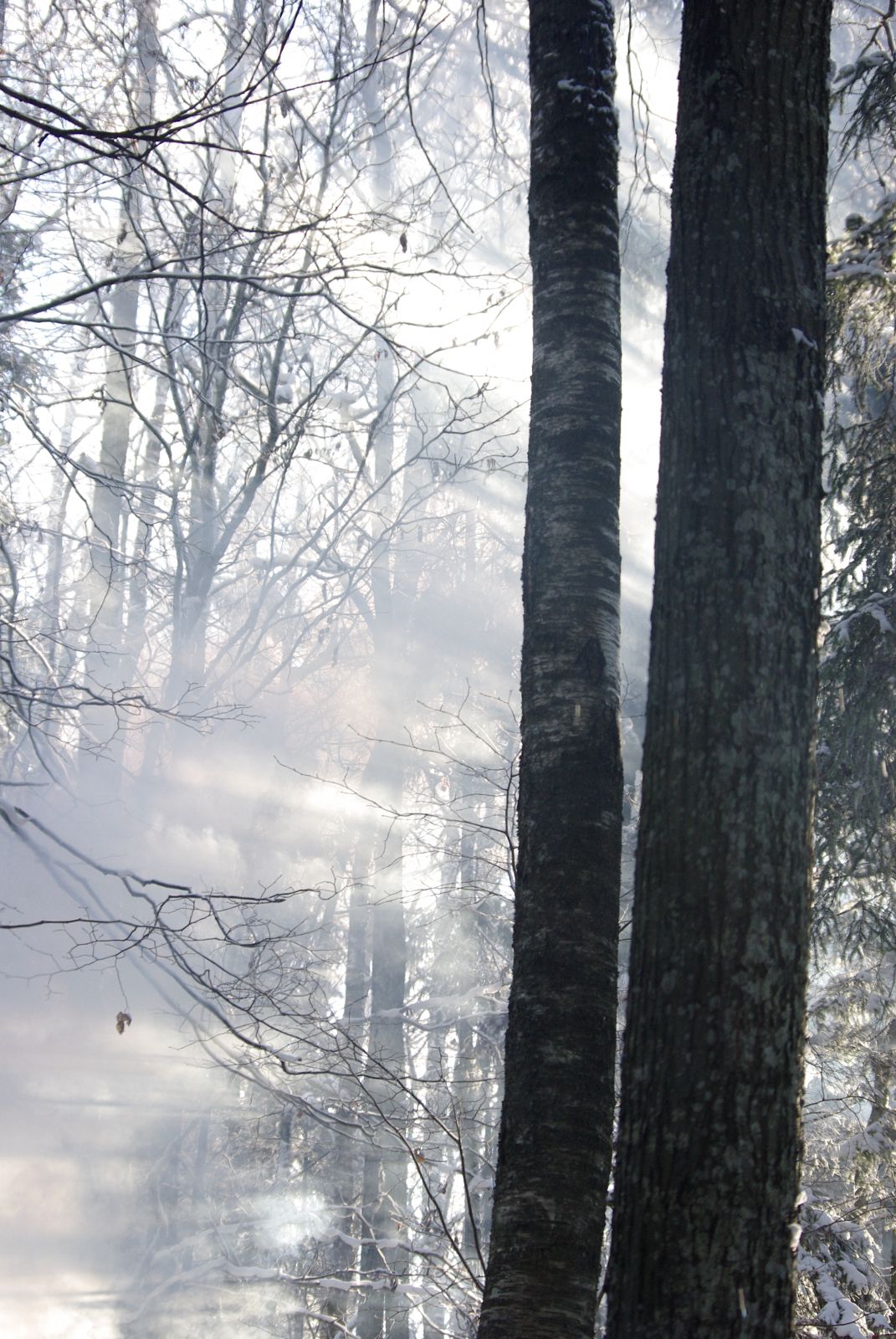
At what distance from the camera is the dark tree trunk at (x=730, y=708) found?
1947mm

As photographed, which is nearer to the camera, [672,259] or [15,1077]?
[672,259]

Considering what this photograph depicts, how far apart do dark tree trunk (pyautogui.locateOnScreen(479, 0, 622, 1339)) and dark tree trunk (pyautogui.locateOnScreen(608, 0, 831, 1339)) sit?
0.44 metres

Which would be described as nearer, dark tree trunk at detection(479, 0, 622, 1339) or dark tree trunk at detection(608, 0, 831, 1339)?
dark tree trunk at detection(608, 0, 831, 1339)

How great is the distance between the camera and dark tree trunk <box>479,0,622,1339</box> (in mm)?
2486

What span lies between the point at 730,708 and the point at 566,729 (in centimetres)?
76

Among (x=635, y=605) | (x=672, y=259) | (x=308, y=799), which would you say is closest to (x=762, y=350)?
(x=672, y=259)

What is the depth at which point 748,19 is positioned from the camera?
253 centimetres

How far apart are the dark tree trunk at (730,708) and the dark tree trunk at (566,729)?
1.46ft

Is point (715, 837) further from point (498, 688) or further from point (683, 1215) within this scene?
point (498, 688)

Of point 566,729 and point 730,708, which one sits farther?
point 566,729

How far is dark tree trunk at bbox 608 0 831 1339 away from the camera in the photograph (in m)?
1.95

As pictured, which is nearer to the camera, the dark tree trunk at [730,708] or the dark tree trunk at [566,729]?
the dark tree trunk at [730,708]

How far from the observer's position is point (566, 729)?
2887 mm

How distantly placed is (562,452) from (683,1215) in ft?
6.63
